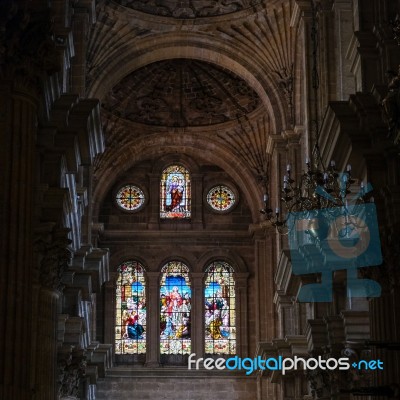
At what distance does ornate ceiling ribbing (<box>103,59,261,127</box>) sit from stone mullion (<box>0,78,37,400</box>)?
2353 centimetres

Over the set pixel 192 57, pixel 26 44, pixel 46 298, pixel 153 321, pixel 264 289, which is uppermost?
pixel 192 57

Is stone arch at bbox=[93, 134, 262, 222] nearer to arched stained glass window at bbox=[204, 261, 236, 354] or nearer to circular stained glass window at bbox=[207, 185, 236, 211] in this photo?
circular stained glass window at bbox=[207, 185, 236, 211]

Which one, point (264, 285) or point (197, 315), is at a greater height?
point (264, 285)

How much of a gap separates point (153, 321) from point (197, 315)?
5.05 ft

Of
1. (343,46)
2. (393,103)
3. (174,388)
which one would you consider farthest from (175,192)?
(393,103)

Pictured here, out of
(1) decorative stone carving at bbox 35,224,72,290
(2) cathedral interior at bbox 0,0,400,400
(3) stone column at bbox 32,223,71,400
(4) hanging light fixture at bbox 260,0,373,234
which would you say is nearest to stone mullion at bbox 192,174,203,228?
(2) cathedral interior at bbox 0,0,400,400

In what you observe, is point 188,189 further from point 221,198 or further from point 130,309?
point 130,309

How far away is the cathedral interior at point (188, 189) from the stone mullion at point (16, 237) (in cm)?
3

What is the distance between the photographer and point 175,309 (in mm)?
41656

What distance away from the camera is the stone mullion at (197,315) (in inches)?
1618

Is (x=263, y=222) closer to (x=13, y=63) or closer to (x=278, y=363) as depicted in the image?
(x=278, y=363)

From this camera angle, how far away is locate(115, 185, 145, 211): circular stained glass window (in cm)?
4281

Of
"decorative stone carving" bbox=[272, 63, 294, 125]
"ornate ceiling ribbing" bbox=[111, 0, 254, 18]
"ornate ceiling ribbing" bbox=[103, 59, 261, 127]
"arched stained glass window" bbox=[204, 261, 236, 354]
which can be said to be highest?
"ornate ceiling ribbing" bbox=[111, 0, 254, 18]

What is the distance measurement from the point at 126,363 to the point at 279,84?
11.9 meters
